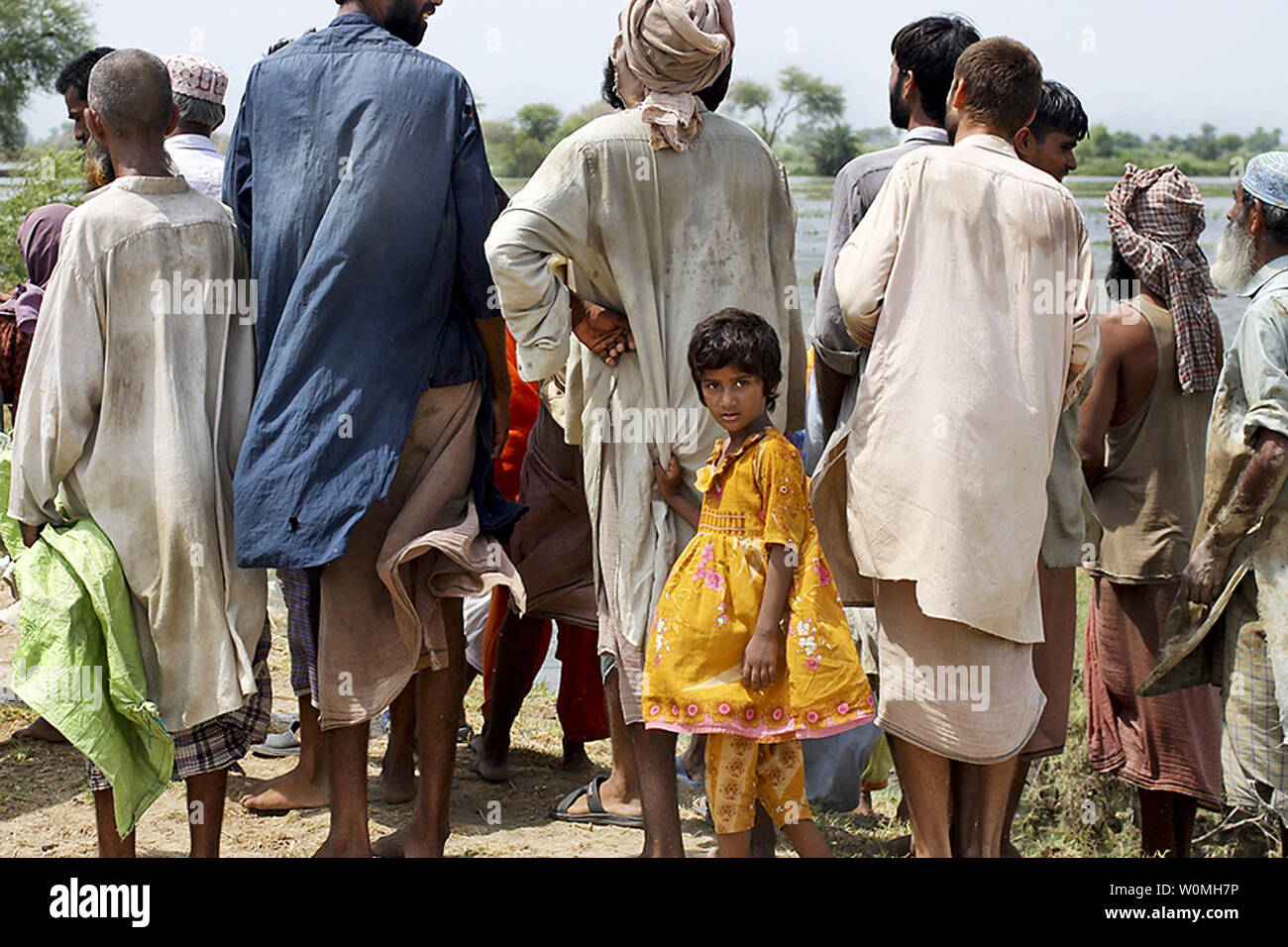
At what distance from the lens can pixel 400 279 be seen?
3775mm

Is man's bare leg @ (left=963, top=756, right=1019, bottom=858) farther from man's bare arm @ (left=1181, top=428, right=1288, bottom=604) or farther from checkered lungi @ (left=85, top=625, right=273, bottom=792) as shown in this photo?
checkered lungi @ (left=85, top=625, right=273, bottom=792)

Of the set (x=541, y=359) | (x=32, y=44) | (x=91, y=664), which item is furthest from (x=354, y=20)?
(x=32, y=44)

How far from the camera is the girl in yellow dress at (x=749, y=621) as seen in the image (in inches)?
141

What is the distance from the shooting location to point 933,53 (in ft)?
13.9

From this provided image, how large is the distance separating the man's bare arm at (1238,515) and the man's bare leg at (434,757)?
2.04m

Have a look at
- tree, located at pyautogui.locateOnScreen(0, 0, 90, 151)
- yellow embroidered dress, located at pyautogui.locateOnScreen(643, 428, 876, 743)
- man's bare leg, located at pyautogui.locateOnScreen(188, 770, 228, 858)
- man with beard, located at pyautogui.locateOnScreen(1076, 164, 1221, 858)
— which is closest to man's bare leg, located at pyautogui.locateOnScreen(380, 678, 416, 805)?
man's bare leg, located at pyautogui.locateOnScreen(188, 770, 228, 858)

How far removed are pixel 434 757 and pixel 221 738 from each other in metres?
0.56

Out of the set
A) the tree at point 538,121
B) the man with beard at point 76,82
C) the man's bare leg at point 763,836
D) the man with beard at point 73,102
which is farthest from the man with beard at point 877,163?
the tree at point 538,121

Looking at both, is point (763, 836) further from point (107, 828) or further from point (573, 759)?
point (107, 828)

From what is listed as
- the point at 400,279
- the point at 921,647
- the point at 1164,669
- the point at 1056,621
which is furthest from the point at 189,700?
the point at 1164,669

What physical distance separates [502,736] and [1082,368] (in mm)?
2296

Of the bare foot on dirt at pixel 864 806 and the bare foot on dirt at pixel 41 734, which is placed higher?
the bare foot on dirt at pixel 41 734

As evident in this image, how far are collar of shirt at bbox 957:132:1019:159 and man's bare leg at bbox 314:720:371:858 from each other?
2.13m

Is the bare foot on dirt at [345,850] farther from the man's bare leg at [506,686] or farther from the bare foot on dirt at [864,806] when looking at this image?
the bare foot on dirt at [864,806]
